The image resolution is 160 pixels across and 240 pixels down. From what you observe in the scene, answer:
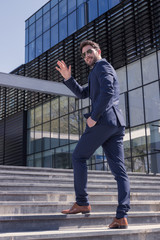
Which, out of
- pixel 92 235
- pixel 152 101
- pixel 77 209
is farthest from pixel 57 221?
pixel 152 101

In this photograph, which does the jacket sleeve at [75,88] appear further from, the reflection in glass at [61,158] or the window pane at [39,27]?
the window pane at [39,27]

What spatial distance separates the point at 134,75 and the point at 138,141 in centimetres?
399

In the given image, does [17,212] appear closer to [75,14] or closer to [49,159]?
[49,159]

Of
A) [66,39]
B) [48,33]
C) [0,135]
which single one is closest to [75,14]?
[66,39]

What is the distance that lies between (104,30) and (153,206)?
18.9 metres

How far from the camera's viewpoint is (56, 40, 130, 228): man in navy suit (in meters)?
3.33

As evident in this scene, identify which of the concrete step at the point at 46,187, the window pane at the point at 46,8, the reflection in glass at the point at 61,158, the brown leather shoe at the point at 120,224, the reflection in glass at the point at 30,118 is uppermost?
the window pane at the point at 46,8

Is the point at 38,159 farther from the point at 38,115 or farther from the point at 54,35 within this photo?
the point at 54,35

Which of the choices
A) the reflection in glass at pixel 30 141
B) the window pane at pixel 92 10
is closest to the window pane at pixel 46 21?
the window pane at pixel 92 10

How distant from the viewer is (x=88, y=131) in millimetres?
3473

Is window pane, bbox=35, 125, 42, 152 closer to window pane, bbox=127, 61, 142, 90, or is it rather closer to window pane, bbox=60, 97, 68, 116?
window pane, bbox=60, 97, 68, 116

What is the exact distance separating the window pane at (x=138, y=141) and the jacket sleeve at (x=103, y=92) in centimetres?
1508

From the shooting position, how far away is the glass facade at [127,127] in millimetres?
18056

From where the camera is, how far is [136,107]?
62.8 ft
